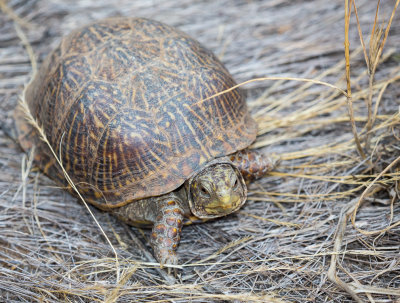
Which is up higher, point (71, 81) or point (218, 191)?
point (71, 81)

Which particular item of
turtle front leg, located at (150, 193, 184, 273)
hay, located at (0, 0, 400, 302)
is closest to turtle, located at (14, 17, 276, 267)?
turtle front leg, located at (150, 193, 184, 273)

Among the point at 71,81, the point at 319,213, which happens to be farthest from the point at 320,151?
the point at 71,81

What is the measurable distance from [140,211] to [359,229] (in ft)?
5.28

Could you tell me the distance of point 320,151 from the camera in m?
3.32

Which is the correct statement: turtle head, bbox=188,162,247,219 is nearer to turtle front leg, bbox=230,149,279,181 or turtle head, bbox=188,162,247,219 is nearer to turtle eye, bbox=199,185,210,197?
turtle eye, bbox=199,185,210,197

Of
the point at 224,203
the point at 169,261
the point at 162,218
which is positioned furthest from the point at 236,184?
the point at 169,261

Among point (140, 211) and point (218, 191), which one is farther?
point (140, 211)

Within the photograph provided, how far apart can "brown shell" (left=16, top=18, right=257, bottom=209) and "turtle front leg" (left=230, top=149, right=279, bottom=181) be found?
0.14 metres

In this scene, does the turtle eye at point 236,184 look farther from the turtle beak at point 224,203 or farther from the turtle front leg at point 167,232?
the turtle front leg at point 167,232

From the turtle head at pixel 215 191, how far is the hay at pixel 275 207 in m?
0.32

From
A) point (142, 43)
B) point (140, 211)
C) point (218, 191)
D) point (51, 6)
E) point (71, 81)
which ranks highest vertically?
point (51, 6)

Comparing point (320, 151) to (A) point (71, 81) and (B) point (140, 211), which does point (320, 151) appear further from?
(A) point (71, 81)

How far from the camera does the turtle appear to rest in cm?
264

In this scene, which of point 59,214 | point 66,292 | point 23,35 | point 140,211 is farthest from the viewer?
point 23,35
